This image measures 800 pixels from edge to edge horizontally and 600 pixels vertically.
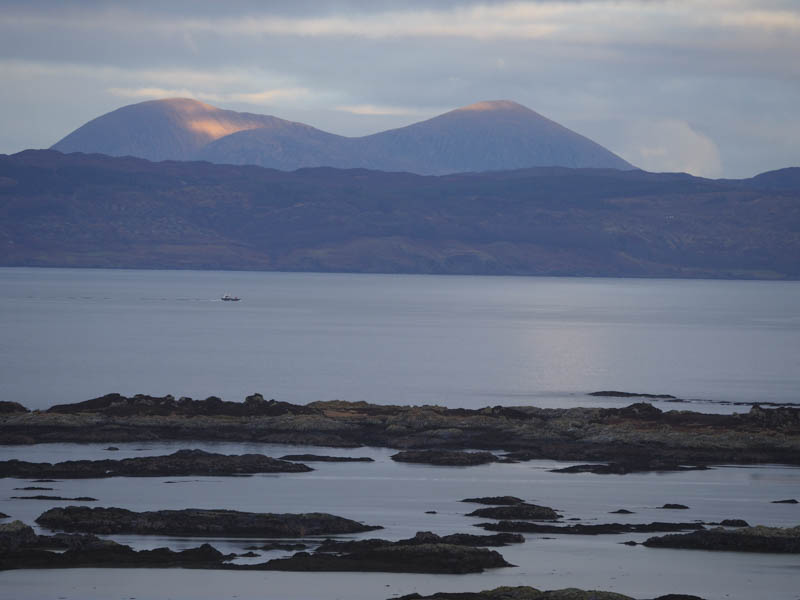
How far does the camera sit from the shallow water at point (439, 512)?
28250mm

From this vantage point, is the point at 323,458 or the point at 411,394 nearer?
the point at 323,458

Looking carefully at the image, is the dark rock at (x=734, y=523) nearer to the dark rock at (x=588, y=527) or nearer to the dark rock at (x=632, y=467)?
the dark rock at (x=588, y=527)

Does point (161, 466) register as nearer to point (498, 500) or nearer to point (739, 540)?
point (498, 500)

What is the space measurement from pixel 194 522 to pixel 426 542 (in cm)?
587

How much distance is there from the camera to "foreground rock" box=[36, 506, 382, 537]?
33.5 meters

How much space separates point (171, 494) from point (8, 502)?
4.69 metres

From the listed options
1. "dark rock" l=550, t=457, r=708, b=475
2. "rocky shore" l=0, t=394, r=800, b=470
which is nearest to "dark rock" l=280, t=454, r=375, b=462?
"rocky shore" l=0, t=394, r=800, b=470

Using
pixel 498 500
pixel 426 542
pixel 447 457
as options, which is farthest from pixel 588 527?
pixel 447 457

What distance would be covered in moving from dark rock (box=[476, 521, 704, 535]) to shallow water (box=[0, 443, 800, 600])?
0.54m

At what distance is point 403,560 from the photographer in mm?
30375

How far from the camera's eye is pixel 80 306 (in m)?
184

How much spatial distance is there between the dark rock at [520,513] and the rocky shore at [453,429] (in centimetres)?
1146

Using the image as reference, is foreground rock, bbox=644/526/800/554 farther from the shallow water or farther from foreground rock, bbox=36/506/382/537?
foreground rock, bbox=36/506/382/537

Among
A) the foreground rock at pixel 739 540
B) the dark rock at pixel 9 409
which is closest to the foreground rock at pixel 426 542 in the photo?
the foreground rock at pixel 739 540
